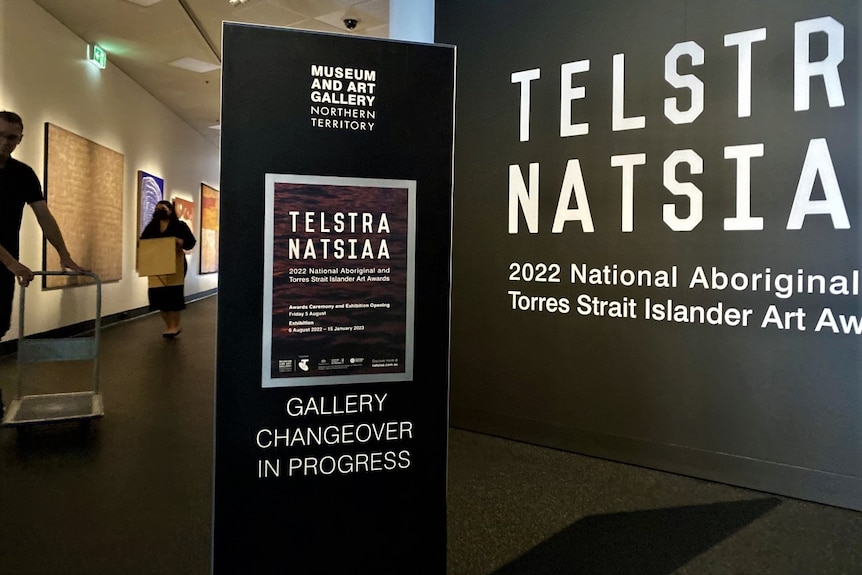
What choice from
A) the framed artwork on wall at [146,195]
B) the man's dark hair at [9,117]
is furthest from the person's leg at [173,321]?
the man's dark hair at [9,117]

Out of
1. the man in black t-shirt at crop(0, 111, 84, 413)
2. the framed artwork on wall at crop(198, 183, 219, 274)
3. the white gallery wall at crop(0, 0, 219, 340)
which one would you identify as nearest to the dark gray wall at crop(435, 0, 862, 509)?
the man in black t-shirt at crop(0, 111, 84, 413)

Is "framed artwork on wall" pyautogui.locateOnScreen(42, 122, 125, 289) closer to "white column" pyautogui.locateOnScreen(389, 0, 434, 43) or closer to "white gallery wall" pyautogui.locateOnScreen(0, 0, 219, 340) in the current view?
"white gallery wall" pyautogui.locateOnScreen(0, 0, 219, 340)

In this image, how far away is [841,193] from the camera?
7.98 ft

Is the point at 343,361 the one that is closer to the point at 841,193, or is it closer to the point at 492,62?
the point at 841,193

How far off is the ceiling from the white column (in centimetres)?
101

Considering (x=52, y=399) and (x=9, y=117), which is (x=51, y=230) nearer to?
(x=9, y=117)

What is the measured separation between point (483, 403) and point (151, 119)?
26.1 ft

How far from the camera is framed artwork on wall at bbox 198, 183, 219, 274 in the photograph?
1189cm

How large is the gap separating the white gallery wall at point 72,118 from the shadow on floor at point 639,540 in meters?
5.02

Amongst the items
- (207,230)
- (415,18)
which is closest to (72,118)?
(415,18)

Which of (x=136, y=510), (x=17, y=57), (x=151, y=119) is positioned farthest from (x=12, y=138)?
(x=151, y=119)

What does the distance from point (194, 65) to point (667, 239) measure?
22.1 ft

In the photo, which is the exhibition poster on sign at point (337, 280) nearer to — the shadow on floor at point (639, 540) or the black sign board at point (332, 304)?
the black sign board at point (332, 304)

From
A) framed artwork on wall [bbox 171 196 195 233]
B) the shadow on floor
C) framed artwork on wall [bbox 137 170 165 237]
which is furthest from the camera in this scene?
framed artwork on wall [bbox 171 196 195 233]
